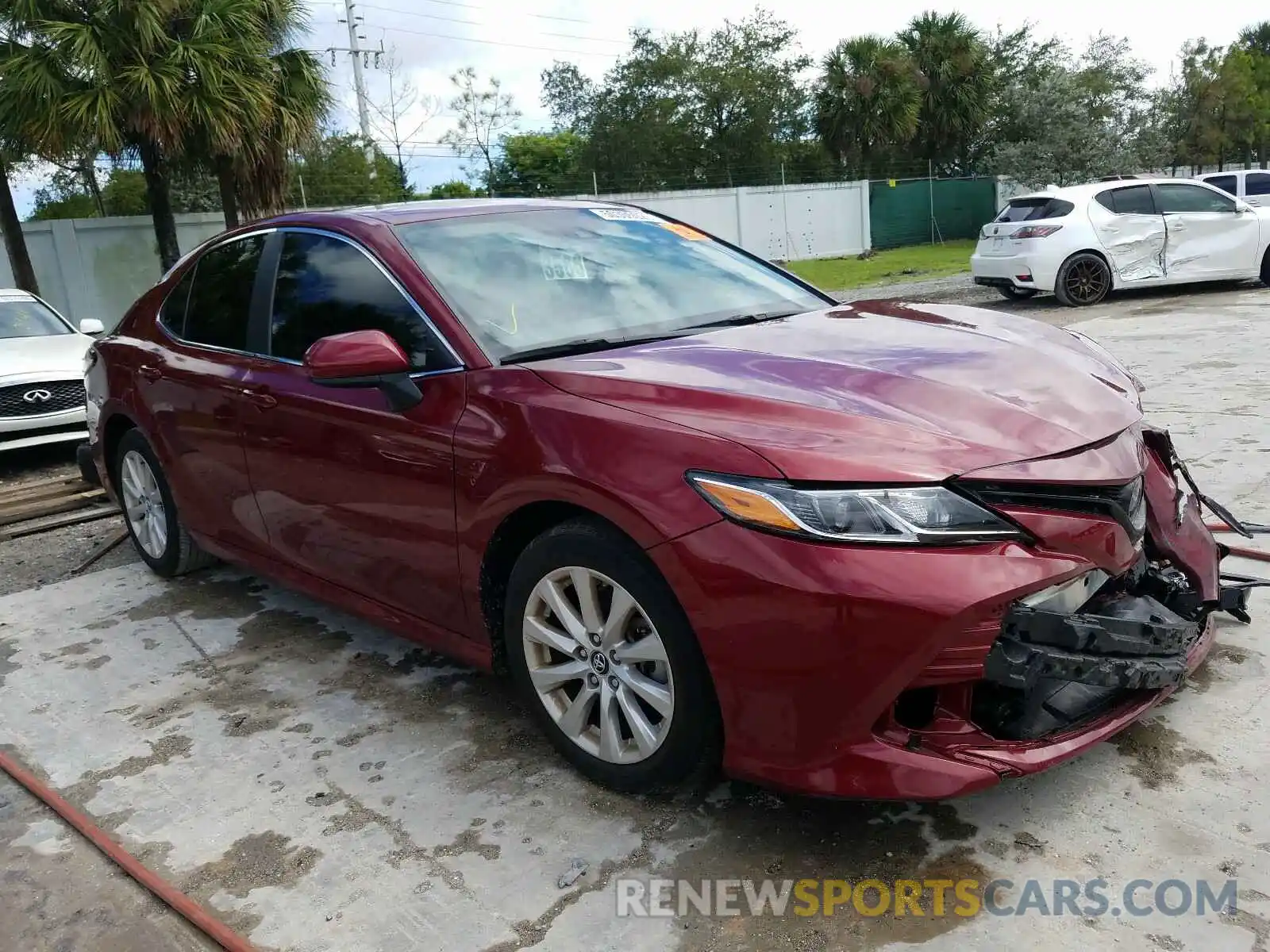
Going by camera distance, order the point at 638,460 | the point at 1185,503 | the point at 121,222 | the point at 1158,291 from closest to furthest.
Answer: the point at 638,460 < the point at 1185,503 < the point at 1158,291 < the point at 121,222

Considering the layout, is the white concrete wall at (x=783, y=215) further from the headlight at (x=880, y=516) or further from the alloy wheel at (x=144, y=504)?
the headlight at (x=880, y=516)

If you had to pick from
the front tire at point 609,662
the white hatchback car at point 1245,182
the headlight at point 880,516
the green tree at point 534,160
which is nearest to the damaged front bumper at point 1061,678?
the headlight at point 880,516

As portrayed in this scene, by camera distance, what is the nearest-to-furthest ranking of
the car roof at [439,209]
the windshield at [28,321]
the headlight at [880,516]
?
the headlight at [880,516] < the car roof at [439,209] < the windshield at [28,321]

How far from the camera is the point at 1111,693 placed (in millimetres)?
2361

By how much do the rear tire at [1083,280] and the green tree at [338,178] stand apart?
29.4 ft

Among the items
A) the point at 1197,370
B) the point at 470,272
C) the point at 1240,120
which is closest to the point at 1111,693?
the point at 470,272

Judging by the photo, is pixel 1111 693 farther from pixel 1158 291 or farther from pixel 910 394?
pixel 1158 291

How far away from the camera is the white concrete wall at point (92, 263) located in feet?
48.9

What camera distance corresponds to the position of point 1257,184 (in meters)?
16.5

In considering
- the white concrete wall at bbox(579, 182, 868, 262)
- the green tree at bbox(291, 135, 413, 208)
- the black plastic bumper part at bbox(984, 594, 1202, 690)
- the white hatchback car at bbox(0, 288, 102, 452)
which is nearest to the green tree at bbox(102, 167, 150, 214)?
the green tree at bbox(291, 135, 413, 208)

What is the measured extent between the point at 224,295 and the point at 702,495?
2.50 m

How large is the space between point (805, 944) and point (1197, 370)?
673 centimetres

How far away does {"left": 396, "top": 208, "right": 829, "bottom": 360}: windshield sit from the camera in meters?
3.00

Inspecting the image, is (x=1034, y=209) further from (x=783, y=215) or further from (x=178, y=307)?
(x=783, y=215)
